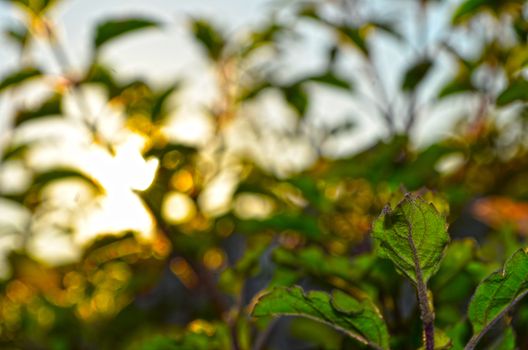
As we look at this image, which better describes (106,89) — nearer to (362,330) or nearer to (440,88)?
(440,88)

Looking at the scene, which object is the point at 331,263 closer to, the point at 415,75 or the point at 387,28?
the point at 415,75

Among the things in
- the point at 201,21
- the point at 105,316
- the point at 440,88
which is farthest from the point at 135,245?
the point at 440,88

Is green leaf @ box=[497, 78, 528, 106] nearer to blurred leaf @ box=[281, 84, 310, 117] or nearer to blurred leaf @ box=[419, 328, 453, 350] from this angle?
blurred leaf @ box=[419, 328, 453, 350]

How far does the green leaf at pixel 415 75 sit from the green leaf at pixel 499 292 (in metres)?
1.32

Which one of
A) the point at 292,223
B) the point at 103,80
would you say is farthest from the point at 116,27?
the point at 292,223

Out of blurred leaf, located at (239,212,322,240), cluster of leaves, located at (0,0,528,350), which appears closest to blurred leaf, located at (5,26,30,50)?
cluster of leaves, located at (0,0,528,350)

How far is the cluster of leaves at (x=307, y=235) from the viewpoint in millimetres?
1002

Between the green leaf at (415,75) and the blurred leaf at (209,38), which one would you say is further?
the blurred leaf at (209,38)

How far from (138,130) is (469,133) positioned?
4.00ft

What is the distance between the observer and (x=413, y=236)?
2.81ft

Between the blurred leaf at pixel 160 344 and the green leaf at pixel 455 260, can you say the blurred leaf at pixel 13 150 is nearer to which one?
the blurred leaf at pixel 160 344

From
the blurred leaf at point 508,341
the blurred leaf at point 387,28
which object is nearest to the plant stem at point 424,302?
the blurred leaf at point 508,341

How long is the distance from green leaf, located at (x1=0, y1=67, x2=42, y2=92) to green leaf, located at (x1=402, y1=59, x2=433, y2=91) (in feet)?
3.97

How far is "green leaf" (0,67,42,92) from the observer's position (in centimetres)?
217
